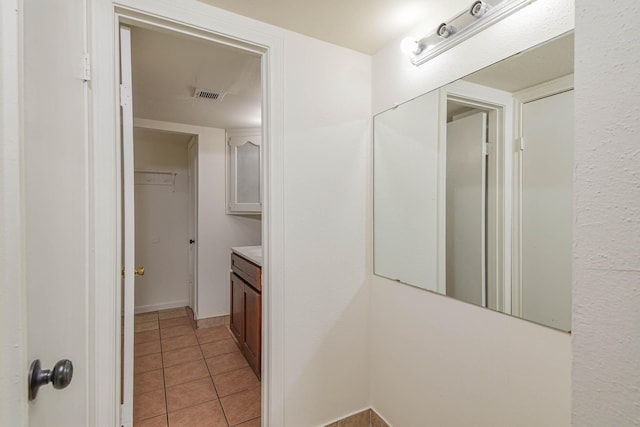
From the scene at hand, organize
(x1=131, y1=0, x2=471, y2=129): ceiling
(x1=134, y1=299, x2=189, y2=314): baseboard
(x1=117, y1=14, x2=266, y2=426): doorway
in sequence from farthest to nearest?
(x1=134, y1=299, x2=189, y2=314): baseboard
(x1=117, y1=14, x2=266, y2=426): doorway
(x1=131, y1=0, x2=471, y2=129): ceiling

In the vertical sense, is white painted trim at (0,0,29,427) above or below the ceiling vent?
below

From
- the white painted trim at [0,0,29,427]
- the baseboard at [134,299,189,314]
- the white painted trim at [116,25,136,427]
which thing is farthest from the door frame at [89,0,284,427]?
the baseboard at [134,299,189,314]

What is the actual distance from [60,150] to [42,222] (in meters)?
0.25

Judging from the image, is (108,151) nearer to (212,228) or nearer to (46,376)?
(46,376)

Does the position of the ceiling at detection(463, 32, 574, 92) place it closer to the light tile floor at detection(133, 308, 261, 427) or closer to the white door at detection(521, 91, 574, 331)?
the white door at detection(521, 91, 574, 331)

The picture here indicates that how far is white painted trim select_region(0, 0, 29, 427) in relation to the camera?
47 centimetres

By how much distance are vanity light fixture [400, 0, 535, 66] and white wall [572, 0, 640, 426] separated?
2.66ft

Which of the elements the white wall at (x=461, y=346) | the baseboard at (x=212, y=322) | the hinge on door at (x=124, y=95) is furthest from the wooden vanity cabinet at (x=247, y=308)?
the hinge on door at (x=124, y=95)

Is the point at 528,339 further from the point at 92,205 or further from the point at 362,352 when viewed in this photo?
the point at 92,205

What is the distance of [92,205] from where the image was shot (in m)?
1.11

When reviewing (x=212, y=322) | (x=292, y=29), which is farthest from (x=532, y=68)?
(x=212, y=322)

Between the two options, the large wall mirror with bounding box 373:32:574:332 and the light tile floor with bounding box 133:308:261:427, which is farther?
the light tile floor with bounding box 133:308:261:427

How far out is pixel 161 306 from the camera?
3.77 m

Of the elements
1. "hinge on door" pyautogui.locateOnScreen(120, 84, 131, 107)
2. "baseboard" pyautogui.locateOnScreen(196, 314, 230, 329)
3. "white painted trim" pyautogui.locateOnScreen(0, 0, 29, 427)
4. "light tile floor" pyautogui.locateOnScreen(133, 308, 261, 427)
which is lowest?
"light tile floor" pyautogui.locateOnScreen(133, 308, 261, 427)
